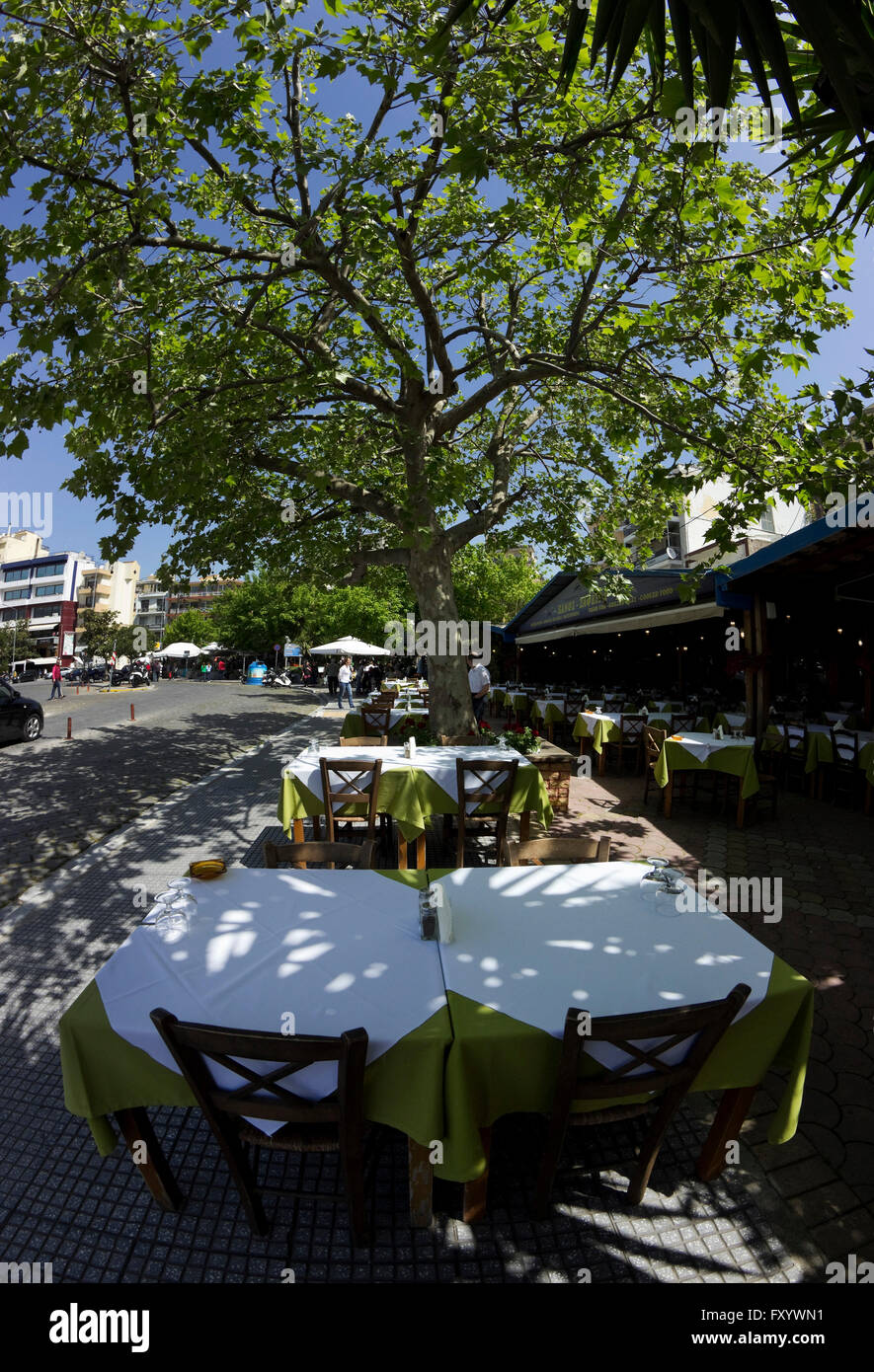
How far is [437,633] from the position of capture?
27.8 ft

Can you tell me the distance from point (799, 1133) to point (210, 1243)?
97.5 inches

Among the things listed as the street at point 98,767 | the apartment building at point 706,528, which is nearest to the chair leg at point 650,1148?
the street at point 98,767

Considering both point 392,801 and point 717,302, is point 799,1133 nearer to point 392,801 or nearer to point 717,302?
point 392,801

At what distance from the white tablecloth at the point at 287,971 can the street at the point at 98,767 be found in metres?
→ 3.73

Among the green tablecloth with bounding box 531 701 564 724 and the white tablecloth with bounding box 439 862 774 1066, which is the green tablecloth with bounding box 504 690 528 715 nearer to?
the green tablecloth with bounding box 531 701 564 724

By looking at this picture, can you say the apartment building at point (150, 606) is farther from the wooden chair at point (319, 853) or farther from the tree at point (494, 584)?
the wooden chair at point (319, 853)

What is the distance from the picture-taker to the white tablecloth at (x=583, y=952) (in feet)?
6.70

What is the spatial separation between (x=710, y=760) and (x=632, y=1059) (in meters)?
6.50

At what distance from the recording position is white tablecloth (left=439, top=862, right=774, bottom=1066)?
6.70ft

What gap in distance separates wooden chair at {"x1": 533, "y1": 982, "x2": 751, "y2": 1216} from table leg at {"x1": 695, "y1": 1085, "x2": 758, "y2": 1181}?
1.29ft

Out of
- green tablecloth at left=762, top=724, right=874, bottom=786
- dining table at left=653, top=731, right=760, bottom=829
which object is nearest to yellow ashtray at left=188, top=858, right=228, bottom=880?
dining table at left=653, top=731, right=760, bottom=829

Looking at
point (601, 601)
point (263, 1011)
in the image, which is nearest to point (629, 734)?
point (601, 601)

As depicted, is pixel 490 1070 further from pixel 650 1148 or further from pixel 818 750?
pixel 818 750

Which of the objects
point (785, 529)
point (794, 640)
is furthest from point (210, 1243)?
point (785, 529)
